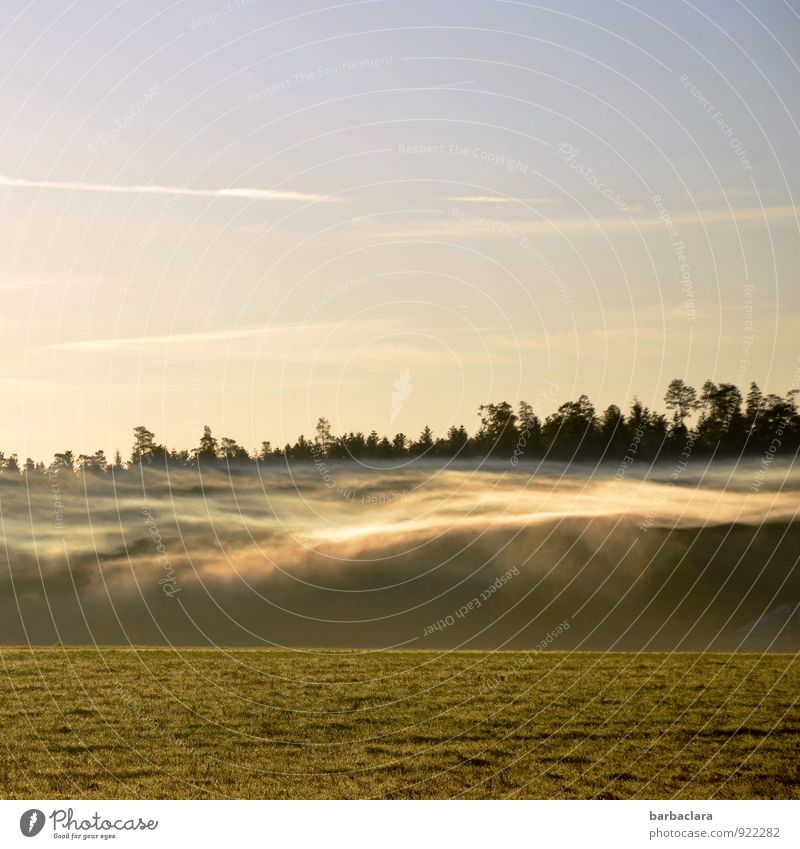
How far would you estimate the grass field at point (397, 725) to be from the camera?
2022 cm

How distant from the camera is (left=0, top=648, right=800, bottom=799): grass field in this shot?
20219 mm

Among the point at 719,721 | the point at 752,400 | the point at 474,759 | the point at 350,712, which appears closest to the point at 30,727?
the point at 350,712

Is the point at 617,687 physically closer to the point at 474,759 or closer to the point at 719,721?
the point at 719,721

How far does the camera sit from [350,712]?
24359 mm

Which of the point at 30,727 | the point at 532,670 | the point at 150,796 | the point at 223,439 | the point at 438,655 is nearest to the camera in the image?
the point at 150,796

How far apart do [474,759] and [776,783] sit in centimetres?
539

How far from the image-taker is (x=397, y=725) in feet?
76.7
